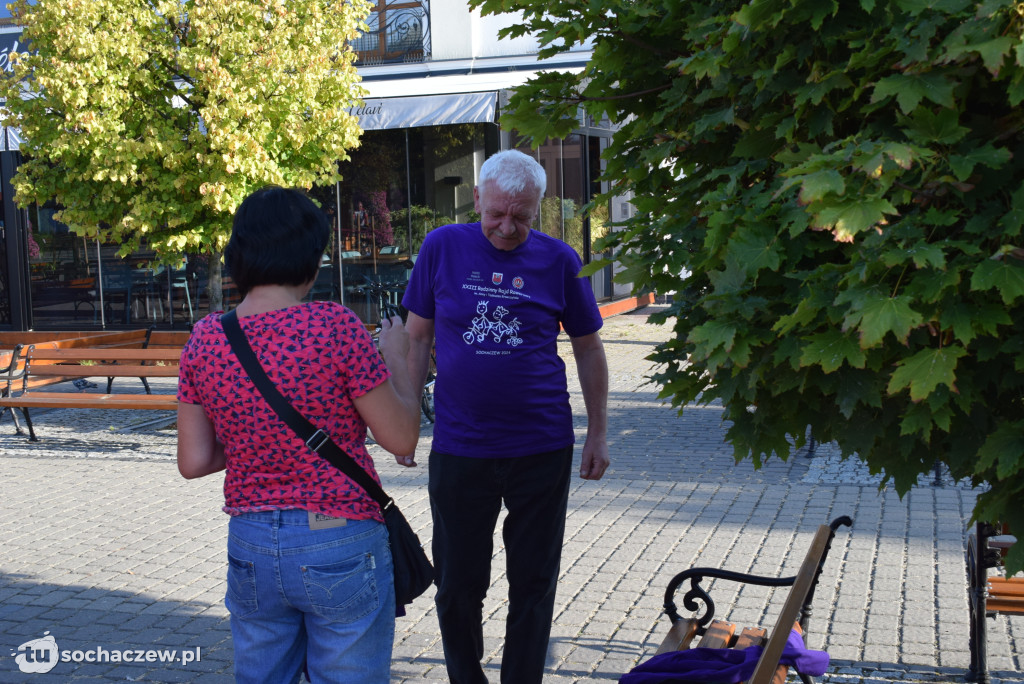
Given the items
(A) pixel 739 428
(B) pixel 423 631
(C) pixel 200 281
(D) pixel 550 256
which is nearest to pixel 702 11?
(A) pixel 739 428

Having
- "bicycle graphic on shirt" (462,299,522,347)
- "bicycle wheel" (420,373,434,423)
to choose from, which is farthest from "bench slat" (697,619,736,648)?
"bicycle wheel" (420,373,434,423)

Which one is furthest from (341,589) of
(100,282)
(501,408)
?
(100,282)

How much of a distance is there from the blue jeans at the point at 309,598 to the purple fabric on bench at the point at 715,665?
831 mm

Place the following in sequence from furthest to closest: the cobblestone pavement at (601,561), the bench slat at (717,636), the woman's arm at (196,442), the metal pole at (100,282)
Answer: the metal pole at (100,282) < the cobblestone pavement at (601,561) < the bench slat at (717,636) < the woman's arm at (196,442)

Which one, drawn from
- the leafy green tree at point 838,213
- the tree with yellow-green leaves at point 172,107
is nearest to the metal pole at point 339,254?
the tree with yellow-green leaves at point 172,107

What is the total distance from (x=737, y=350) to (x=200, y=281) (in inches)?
647

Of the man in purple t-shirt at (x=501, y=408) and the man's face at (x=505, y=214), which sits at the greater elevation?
the man's face at (x=505, y=214)

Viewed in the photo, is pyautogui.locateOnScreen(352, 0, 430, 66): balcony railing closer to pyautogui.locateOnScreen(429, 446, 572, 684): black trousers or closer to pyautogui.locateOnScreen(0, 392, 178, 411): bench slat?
pyautogui.locateOnScreen(0, 392, 178, 411): bench slat

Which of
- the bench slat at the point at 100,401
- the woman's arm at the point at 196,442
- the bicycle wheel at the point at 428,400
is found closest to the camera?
the woman's arm at the point at 196,442

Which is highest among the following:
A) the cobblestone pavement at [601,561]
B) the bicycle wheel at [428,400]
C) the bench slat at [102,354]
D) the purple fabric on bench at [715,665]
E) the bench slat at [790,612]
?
the bench slat at [790,612]

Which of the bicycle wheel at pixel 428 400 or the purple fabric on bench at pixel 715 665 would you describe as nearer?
the purple fabric on bench at pixel 715 665

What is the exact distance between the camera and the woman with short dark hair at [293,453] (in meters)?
2.40

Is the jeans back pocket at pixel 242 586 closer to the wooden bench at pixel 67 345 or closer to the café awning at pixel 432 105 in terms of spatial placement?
the wooden bench at pixel 67 345

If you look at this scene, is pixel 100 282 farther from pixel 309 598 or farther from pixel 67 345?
pixel 309 598
